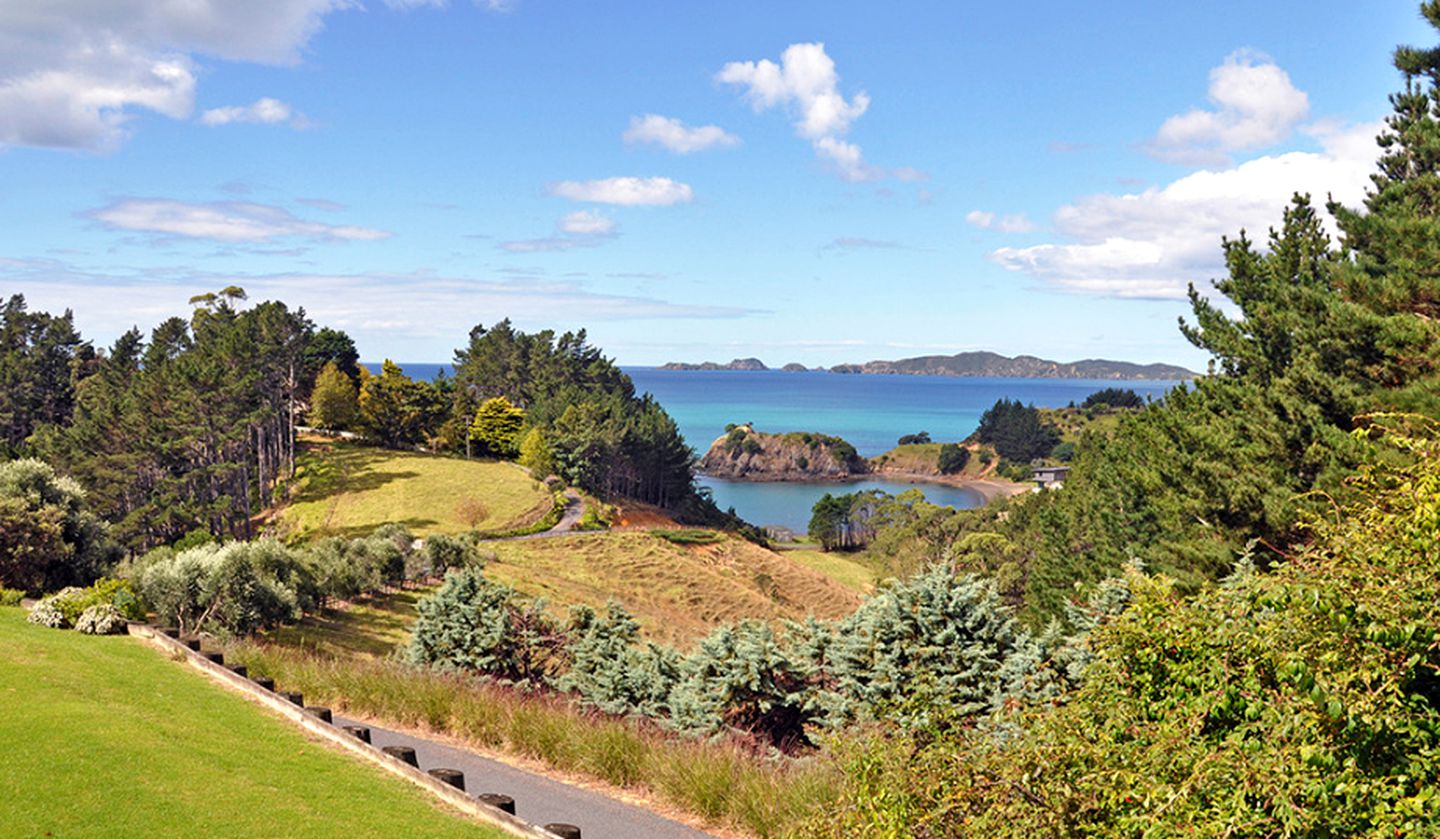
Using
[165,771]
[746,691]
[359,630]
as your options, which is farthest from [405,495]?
[165,771]

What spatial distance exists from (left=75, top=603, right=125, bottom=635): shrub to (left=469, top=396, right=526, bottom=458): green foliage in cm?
6544

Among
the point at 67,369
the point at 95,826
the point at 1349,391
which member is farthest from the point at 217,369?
the point at 1349,391

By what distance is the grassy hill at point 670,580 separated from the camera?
166 ft

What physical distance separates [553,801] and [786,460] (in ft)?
521

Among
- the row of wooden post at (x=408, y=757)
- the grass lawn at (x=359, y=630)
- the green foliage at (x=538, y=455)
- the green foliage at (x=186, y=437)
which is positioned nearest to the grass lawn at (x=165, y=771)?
the row of wooden post at (x=408, y=757)

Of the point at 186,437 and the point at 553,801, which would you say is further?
the point at 186,437

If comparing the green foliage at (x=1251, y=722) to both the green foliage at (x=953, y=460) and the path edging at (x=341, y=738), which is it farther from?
the green foliage at (x=953, y=460)

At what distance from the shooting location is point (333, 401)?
289 ft

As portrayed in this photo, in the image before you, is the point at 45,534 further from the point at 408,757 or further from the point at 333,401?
the point at 333,401

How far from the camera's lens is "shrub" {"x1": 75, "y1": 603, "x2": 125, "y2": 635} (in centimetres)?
2070

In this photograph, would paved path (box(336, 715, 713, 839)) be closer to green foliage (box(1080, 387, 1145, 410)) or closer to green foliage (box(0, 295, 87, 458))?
green foliage (box(0, 295, 87, 458))

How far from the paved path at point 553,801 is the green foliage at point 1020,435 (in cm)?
16476

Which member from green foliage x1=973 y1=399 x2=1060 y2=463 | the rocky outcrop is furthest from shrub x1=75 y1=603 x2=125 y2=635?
green foliage x1=973 y1=399 x2=1060 y2=463

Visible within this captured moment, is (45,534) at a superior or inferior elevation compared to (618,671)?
superior
